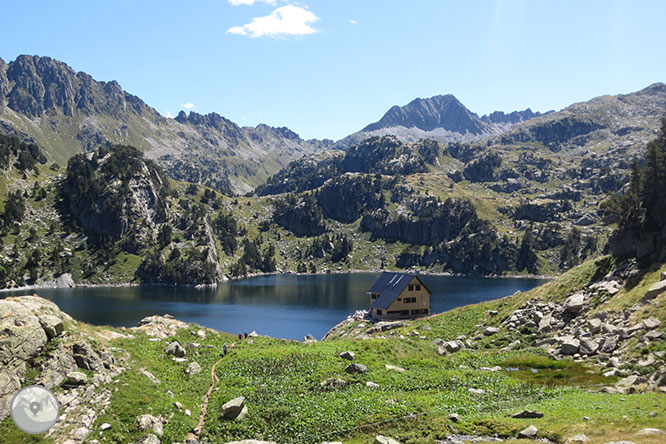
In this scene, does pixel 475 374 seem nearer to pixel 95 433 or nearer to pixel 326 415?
pixel 326 415

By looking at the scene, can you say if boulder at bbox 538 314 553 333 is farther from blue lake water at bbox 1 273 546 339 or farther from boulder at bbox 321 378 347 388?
blue lake water at bbox 1 273 546 339

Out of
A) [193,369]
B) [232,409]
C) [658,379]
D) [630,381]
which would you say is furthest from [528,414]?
[193,369]

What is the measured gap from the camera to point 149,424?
23469 millimetres

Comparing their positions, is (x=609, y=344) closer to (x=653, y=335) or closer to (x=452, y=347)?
(x=653, y=335)

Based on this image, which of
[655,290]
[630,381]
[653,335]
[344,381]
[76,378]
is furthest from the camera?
[655,290]

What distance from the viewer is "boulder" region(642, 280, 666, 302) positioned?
43.8 meters

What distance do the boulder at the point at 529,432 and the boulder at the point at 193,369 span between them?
24206mm

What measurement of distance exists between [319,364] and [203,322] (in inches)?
3867

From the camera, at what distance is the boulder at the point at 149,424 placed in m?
23.1

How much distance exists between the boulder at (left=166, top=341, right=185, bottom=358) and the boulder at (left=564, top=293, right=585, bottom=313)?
45.8 m

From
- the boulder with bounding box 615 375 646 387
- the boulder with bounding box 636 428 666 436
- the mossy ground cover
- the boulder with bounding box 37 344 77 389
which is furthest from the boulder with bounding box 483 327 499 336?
the boulder with bounding box 37 344 77 389

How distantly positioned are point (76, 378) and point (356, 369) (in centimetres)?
1992

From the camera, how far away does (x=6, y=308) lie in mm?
25359

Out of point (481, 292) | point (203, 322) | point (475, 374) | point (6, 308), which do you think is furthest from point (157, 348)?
point (481, 292)
